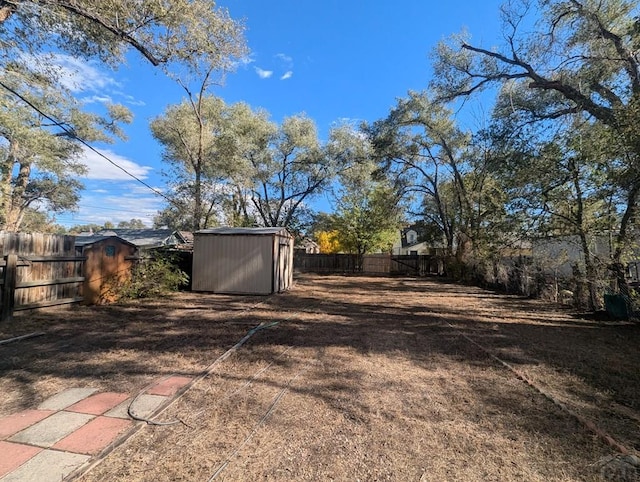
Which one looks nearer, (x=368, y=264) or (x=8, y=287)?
(x=8, y=287)

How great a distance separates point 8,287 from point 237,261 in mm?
5682

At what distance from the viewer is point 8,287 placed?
5699 mm

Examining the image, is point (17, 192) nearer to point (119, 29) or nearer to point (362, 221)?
point (119, 29)

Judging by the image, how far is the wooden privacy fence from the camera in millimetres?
5688

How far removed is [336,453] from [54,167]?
19.8 metres

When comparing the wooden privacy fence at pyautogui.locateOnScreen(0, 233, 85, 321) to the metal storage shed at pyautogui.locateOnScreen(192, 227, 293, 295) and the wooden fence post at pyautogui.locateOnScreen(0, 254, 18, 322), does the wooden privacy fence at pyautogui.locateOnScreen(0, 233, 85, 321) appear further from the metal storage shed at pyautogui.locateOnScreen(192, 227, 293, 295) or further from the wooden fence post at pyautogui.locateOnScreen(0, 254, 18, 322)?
the metal storage shed at pyautogui.locateOnScreen(192, 227, 293, 295)

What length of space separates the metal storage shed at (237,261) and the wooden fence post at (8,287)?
533 centimetres

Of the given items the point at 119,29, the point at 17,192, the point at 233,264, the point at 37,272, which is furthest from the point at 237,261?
the point at 17,192

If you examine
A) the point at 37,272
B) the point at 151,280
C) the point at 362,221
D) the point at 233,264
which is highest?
the point at 362,221

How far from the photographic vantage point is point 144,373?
11.8ft

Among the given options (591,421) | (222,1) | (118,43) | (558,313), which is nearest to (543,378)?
(591,421)

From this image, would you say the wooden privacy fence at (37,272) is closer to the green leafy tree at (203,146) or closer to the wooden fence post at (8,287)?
the wooden fence post at (8,287)

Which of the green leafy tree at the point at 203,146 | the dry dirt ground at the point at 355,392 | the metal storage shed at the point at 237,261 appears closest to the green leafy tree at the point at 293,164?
the green leafy tree at the point at 203,146

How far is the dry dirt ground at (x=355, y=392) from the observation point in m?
2.13
